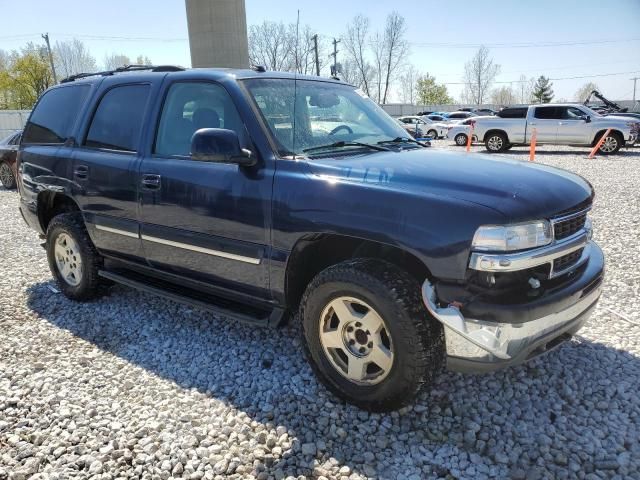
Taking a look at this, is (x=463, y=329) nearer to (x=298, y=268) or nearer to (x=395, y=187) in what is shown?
(x=395, y=187)

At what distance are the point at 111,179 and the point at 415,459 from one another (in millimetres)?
2934

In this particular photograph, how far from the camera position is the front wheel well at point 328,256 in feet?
9.36

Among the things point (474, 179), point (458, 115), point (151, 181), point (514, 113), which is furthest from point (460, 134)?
point (474, 179)

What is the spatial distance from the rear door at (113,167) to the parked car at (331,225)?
0.02 meters

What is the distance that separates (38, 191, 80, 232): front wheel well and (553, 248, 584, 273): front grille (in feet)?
12.8

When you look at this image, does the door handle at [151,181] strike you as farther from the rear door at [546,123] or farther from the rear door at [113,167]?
the rear door at [546,123]

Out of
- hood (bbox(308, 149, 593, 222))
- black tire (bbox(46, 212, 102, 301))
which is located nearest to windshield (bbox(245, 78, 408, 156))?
hood (bbox(308, 149, 593, 222))

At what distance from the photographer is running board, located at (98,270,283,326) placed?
125 inches

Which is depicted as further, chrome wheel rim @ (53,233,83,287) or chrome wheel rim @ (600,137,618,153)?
chrome wheel rim @ (600,137,618,153)

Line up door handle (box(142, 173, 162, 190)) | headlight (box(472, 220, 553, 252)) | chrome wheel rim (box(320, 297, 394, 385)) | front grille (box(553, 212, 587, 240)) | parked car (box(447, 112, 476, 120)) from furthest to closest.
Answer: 1. parked car (box(447, 112, 476, 120))
2. door handle (box(142, 173, 162, 190))
3. chrome wheel rim (box(320, 297, 394, 385))
4. front grille (box(553, 212, 587, 240))
5. headlight (box(472, 220, 553, 252))

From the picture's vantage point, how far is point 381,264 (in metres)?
2.71

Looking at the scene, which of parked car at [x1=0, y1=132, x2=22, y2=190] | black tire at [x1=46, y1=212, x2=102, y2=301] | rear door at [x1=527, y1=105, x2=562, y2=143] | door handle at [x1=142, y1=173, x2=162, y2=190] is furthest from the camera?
rear door at [x1=527, y1=105, x2=562, y2=143]

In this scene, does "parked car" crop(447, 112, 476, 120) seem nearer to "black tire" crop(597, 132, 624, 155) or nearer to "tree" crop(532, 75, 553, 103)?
"black tire" crop(597, 132, 624, 155)

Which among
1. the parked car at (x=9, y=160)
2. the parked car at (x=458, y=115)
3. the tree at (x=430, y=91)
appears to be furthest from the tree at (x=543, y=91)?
the parked car at (x=9, y=160)
